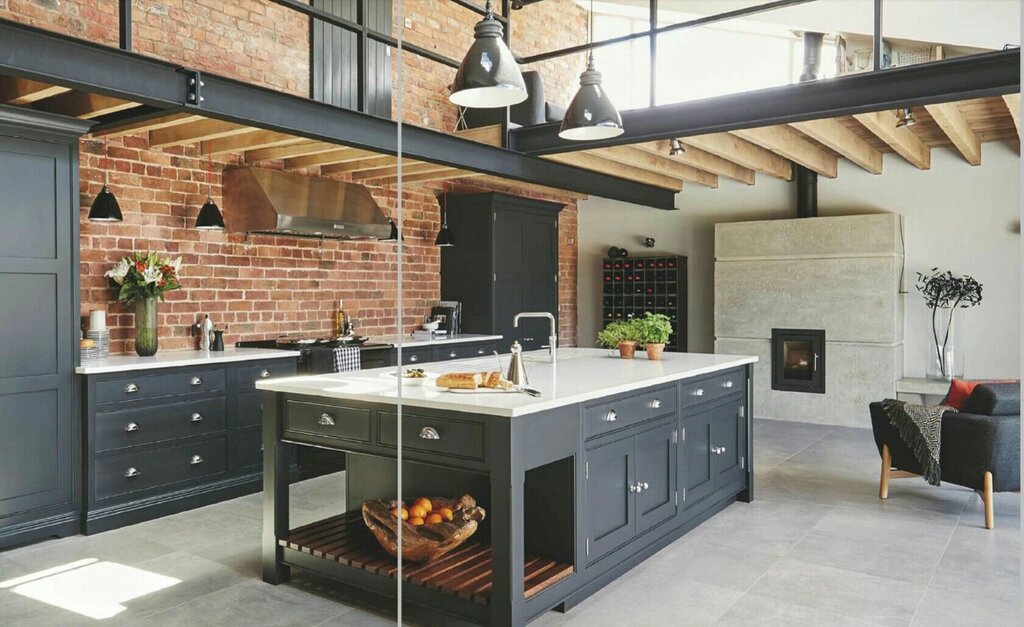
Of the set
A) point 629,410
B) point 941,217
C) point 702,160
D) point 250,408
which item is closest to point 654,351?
point 629,410

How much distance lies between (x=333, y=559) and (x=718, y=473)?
241 cm

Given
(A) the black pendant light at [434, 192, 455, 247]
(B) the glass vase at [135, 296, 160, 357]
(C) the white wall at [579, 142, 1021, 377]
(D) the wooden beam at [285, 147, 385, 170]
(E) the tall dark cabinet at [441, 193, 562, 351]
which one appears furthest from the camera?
(E) the tall dark cabinet at [441, 193, 562, 351]

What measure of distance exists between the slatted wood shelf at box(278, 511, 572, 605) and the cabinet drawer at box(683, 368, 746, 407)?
142cm

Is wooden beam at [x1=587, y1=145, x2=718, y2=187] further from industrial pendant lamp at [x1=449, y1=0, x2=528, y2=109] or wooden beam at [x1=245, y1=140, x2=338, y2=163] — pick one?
industrial pendant lamp at [x1=449, y1=0, x2=528, y2=109]

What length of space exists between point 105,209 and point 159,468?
165cm

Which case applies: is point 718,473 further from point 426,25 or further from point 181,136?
point 426,25

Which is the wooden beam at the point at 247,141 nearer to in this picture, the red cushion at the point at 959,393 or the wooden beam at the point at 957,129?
the wooden beam at the point at 957,129

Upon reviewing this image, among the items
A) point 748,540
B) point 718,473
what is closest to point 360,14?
point 718,473

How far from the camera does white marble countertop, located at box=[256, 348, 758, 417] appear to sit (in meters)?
2.97

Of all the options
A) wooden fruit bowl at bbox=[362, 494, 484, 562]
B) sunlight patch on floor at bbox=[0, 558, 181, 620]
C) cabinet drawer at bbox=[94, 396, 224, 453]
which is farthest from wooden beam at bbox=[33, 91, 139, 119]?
wooden fruit bowl at bbox=[362, 494, 484, 562]

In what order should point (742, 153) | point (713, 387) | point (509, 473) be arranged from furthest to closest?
point (742, 153) < point (713, 387) < point (509, 473)

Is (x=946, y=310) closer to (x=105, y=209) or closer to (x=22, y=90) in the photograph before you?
(x=105, y=209)

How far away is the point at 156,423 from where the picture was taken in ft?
15.0

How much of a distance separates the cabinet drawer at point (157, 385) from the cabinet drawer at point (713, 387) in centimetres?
301
